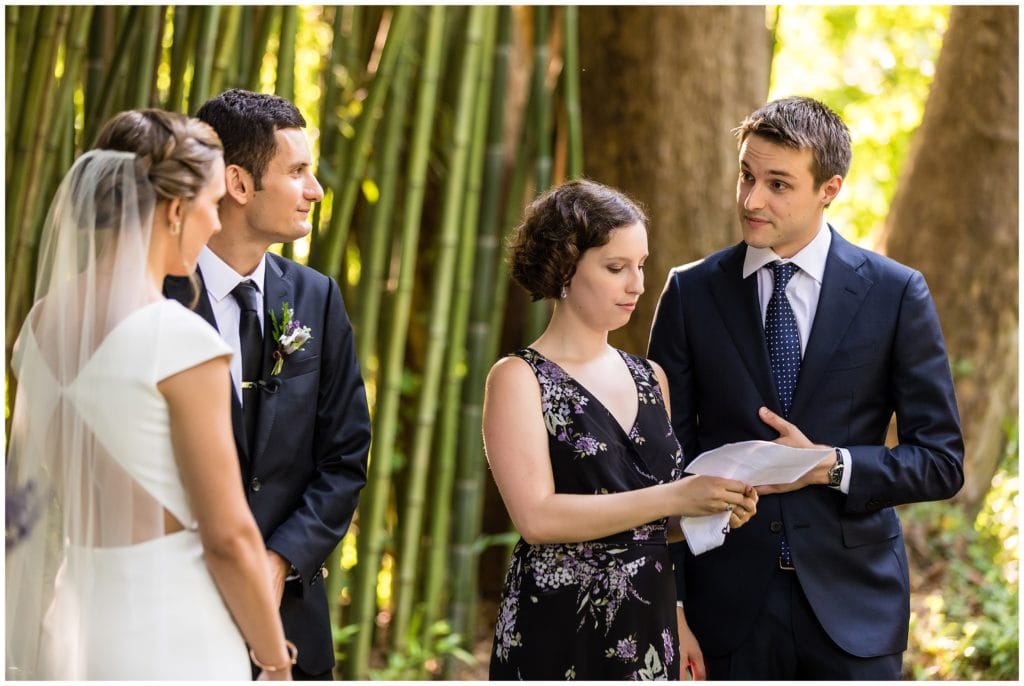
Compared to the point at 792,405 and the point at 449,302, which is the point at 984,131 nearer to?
the point at 449,302

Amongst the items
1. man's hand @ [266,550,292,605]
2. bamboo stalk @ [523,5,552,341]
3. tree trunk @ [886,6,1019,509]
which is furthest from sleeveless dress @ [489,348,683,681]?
tree trunk @ [886,6,1019,509]

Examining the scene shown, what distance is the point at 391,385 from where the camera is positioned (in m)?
3.92

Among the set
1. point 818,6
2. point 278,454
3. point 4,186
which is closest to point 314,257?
point 4,186

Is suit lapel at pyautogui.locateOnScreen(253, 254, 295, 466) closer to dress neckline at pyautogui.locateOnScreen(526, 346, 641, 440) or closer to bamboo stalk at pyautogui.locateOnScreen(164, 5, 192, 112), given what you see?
dress neckline at pyautogui.locateOnScreen(526, 346, 641, 440)

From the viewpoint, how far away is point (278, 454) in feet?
7.16

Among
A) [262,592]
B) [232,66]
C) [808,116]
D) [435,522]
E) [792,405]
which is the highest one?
[232,66]

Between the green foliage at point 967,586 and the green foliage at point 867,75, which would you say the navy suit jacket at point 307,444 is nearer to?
the green foliage at point 967,586

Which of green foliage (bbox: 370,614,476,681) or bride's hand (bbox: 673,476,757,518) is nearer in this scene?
bride's hand (bbox: 673,476,757,518)

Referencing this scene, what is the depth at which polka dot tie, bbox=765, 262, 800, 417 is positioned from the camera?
2.39 metres

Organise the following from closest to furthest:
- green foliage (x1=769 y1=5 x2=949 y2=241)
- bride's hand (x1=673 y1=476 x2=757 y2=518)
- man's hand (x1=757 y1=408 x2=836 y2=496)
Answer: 1. bride's hand (x1=673 y1=476 x2=757 y2=518)
2. man's hand (x1=757 y1=408 x2=836 y2=496)
3. green foliage (x1=769 y1=5 x2=949 y2=241)

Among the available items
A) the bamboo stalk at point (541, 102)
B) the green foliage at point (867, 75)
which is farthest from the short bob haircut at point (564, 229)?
the green foliage at point (867, 75)

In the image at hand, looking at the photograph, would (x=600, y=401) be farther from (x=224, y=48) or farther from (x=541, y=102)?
(x=541, y=102)

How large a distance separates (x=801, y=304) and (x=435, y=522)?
212cm

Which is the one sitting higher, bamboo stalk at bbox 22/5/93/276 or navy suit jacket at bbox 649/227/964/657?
bamboo stalk at bbox 22/5/93/276
